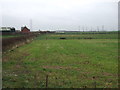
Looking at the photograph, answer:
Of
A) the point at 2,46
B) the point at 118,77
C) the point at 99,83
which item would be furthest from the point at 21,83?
the point at 2,46

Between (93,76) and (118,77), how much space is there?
1.33m

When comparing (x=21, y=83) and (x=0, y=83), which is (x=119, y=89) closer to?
(x=21, y=83)

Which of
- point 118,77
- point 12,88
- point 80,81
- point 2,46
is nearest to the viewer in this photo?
point 12,88

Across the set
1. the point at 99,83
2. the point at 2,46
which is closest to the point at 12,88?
the point at 99,83

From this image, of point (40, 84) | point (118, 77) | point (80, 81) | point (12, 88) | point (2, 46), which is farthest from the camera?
point (2, 46)

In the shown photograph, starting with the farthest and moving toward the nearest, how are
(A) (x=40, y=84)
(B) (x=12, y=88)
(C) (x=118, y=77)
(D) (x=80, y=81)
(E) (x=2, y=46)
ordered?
1. (E) (x=2, y=46)
2. (C) (x=118, y=77)
3. (D) (x=80, y=81)
4. (A) (x=40, y=84)
5. (B) (x=12, y=88)

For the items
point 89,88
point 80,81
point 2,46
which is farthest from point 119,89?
point 2,46

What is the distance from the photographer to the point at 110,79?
10344 mm

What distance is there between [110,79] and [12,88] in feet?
16.6

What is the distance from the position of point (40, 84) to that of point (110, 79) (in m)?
3.74

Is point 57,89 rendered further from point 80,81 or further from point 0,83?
point 0,83

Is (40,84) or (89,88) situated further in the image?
(40,84)

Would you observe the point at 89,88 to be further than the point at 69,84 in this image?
No

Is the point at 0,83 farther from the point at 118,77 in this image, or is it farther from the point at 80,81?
the point at 118,77
